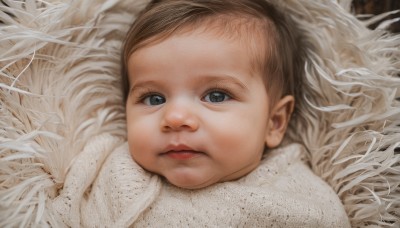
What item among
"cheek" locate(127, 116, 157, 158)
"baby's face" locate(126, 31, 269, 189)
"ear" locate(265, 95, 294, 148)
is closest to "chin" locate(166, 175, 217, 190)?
"baby's face" locate(126, 31, 269, 189)

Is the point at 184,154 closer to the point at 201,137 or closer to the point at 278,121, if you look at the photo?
the point at 201,137

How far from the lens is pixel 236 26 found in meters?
1.23

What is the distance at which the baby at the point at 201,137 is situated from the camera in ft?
3.86

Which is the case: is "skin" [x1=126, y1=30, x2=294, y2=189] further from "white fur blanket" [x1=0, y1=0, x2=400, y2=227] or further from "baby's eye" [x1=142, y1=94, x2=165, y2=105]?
"white fur blanket" [x1=0, y1=0, x2=400, y2=227]

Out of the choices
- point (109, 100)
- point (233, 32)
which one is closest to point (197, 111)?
point (233, 32)

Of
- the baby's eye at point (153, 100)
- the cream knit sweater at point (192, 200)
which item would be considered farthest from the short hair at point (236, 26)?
the cream knit sweater at point (192, 200)

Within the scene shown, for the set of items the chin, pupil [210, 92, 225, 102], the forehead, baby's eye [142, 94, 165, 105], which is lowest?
the chin

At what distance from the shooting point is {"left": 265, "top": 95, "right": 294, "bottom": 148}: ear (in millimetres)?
1351

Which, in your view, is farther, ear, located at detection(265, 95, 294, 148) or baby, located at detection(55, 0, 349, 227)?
ear, located at detection(265, 95, 294, 148)

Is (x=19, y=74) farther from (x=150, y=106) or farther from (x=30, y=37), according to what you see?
(x=150, y=106)

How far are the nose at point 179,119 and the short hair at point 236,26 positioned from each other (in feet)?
0.61

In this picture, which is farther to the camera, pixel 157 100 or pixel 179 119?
pixel 157 100

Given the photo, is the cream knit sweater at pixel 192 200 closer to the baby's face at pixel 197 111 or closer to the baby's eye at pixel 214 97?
the baby's face at pixel 197 111

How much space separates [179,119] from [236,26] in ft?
0.92
